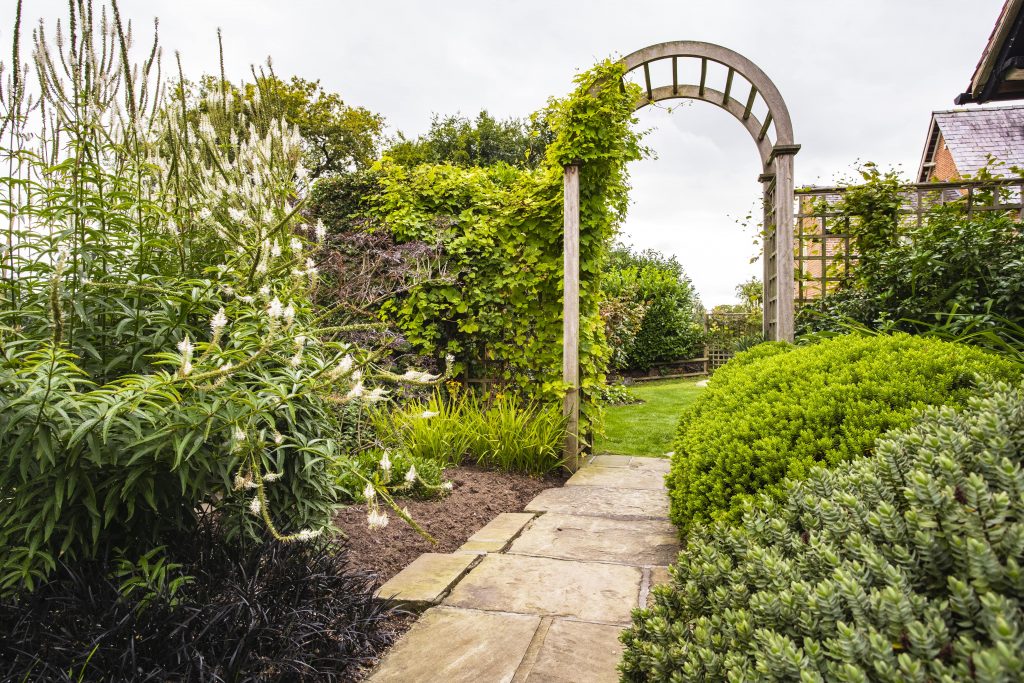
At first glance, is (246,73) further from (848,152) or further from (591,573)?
(848,152)

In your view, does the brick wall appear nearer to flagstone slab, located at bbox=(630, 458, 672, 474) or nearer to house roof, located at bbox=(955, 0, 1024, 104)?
house roof, located at bbox=(955, 0, 1024, 104)

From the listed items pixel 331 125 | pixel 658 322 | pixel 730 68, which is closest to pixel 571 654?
pixel 730 68

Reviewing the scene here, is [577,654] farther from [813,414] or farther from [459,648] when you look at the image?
[813,414]

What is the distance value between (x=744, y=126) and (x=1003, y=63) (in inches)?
88.9

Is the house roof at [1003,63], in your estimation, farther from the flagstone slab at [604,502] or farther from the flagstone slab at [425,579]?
the flagstone slab at [425,579]

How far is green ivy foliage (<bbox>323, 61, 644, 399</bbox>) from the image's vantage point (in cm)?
517

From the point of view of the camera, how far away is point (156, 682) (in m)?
1.55

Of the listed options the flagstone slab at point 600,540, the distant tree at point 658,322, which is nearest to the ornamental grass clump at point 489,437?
the flagstone slab at point 600,540

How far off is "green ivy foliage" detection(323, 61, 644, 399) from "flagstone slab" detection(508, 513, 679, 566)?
1811 millimetres

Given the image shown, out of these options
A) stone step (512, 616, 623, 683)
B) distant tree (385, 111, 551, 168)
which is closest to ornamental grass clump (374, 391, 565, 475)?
stone step (512, 616, 623, 683)

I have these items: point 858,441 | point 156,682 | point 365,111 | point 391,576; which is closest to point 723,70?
point 858,441

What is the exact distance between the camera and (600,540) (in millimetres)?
3250

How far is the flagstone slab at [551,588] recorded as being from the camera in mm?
2371

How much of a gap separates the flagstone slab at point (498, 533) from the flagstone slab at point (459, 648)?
2.44 feet
